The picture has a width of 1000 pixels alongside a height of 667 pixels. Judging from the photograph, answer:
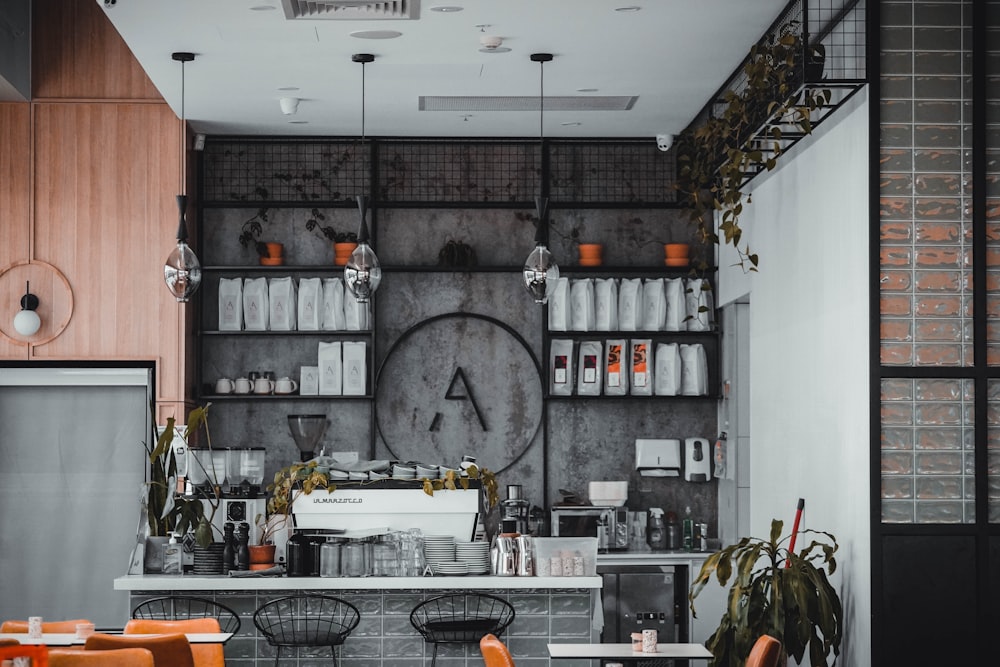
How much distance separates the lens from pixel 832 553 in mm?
5523

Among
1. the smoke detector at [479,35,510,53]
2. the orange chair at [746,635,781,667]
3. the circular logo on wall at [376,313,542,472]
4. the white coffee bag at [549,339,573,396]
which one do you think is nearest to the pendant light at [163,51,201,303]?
the smoke detector at [479,35,510,53]

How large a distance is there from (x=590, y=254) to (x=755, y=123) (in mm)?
2559

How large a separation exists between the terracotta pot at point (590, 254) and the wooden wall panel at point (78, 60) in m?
2.97

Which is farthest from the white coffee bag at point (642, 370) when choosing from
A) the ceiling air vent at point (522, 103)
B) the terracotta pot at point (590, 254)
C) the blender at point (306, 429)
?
the blender at point (306, 429)

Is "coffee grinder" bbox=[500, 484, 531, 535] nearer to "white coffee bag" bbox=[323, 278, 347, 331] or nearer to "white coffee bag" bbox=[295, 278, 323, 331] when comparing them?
"white coffee bag" bbox=[323, 278, 347, 331]

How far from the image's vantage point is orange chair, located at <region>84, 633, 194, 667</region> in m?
4.93

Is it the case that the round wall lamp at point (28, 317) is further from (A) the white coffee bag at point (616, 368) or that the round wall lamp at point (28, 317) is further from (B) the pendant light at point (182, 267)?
(A) the white coffee bag at point (616, 368)

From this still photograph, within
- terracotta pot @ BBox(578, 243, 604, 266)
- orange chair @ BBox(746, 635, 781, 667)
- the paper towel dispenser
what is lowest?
orange chair @ BBox(746, 635, 781, 667)

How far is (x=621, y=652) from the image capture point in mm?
5094

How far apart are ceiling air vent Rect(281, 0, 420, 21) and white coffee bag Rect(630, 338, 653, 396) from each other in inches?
130

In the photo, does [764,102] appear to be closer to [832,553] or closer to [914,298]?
[914,298]

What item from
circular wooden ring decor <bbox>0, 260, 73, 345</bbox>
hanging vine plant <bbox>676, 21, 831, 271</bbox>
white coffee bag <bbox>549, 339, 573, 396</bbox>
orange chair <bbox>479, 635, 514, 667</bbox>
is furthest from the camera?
white coffee bag <bbox>549, 339, 573, 396</bbox>

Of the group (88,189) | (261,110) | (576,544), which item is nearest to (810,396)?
(576,544)

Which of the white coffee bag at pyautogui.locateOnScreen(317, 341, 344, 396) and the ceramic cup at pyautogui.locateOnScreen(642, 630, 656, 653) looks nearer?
the ceramic cup at pyautogui.locateOnScreen(642, 630, 656, 653)
